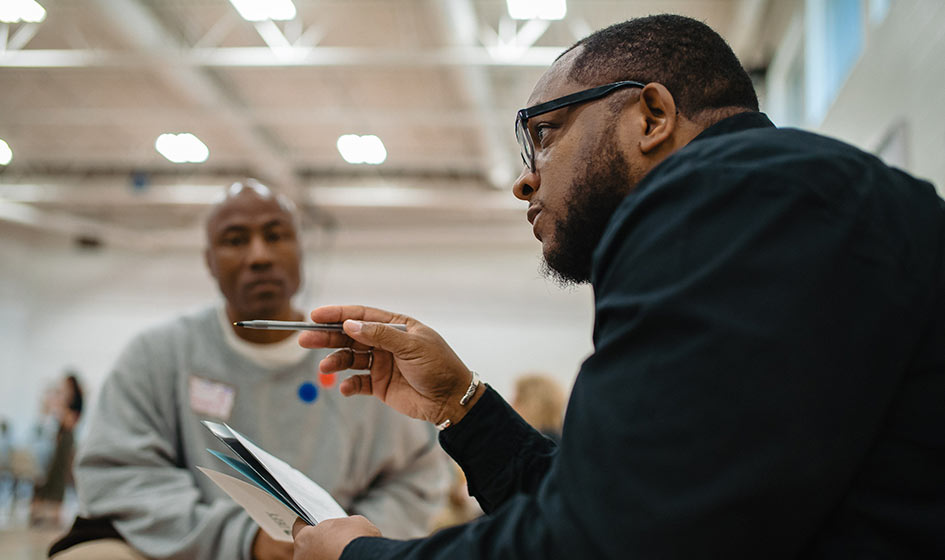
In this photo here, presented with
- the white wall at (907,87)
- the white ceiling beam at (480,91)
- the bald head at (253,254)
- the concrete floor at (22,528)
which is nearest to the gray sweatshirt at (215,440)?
the bald head at (253,254)

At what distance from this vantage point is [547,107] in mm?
1103

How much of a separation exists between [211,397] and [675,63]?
139 cm

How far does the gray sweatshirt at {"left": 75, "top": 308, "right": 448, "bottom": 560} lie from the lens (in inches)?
67.9

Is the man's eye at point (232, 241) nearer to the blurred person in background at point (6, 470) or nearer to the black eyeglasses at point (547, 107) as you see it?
the black eyeglasses at point (547, 107)

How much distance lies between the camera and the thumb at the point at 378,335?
3.63 feet

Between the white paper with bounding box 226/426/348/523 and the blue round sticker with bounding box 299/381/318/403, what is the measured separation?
0.70m

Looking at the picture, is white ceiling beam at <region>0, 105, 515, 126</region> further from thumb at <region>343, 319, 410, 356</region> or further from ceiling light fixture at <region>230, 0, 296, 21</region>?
thumb at <region>343, 319, 410, 356</region>

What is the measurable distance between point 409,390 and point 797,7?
6.36 m

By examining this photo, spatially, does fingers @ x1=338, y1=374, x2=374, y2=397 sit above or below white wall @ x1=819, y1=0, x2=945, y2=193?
below

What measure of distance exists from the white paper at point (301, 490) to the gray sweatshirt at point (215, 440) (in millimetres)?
598

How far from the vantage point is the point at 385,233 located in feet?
41.9

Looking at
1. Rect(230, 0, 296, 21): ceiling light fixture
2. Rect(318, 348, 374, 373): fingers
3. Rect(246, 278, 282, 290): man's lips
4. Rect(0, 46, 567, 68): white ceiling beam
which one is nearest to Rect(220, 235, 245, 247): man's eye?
Rect(246, 278, 282, 290): man's lips

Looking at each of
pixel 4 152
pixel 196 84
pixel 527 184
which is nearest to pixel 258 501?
pixel 527 184

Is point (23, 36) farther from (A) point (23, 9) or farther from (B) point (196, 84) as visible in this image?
(B) point (196, 84)
